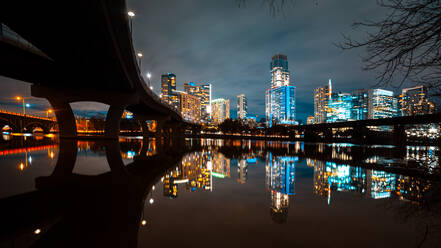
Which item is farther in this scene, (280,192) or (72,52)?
(72,52)

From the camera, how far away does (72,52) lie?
632 inches

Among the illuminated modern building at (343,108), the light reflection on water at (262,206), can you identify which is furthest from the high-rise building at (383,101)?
the illuminated modern building at (343,108)

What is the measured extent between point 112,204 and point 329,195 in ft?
24.2

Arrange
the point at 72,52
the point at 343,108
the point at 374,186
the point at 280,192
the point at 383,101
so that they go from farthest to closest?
the point at 343,108
the point at 72,52
the point at 383,101
the point at 374,186
the point at 280,192

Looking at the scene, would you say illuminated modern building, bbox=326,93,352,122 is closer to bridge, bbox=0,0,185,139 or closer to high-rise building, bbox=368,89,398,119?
high-rise building, bbox=368,89,398,119

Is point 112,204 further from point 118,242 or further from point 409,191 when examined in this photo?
point 409,191

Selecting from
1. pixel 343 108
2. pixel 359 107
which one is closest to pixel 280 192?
pixel 359 107

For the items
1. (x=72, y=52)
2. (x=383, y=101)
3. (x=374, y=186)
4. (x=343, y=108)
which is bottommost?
(x=374, y=186)

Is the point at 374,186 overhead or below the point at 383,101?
below

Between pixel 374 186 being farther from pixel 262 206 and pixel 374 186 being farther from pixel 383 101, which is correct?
pixel 383 101

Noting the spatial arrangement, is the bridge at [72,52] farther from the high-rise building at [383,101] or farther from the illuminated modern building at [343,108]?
the illuminated modern building at [343,108]

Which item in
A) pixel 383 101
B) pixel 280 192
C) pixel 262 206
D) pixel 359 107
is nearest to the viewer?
pixel 262 206

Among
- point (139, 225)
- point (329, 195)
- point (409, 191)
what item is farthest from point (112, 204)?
point (409, 191)

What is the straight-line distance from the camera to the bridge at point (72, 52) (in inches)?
425
